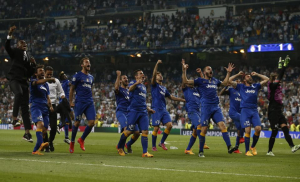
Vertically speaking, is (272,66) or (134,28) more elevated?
(134,28)

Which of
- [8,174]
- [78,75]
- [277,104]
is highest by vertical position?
[78,75]

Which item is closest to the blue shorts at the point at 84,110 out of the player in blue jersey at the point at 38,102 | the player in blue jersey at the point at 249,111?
the player in blue jersey at the point at 38,102

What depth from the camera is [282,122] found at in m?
16.1

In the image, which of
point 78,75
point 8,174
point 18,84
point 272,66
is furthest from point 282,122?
point 272,66

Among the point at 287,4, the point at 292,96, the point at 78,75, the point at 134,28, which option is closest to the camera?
the point at 78,75

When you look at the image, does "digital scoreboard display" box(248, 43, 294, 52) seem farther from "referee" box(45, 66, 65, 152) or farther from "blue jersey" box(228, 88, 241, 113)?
"referee" box(45, 66, 65, 152)

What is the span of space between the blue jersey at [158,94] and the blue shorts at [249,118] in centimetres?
339

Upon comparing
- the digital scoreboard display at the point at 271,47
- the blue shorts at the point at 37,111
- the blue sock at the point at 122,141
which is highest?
the digital scoreboard display at the point at 271,47

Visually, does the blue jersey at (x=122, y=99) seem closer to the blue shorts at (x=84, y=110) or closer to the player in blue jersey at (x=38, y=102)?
the blue shorts at (x=84, y=110)

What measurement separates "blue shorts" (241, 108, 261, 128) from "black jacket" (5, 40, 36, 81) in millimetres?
6936

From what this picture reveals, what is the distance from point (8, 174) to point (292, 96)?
110 feet

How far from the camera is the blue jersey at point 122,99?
15.8 metres

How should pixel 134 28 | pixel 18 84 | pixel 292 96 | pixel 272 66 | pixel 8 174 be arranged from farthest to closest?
pixel 134 28 < pixel 272 66 < pixel 292 96 < pixel 18 84 < pixel 8 174

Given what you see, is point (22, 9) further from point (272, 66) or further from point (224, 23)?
point (272, 66)
